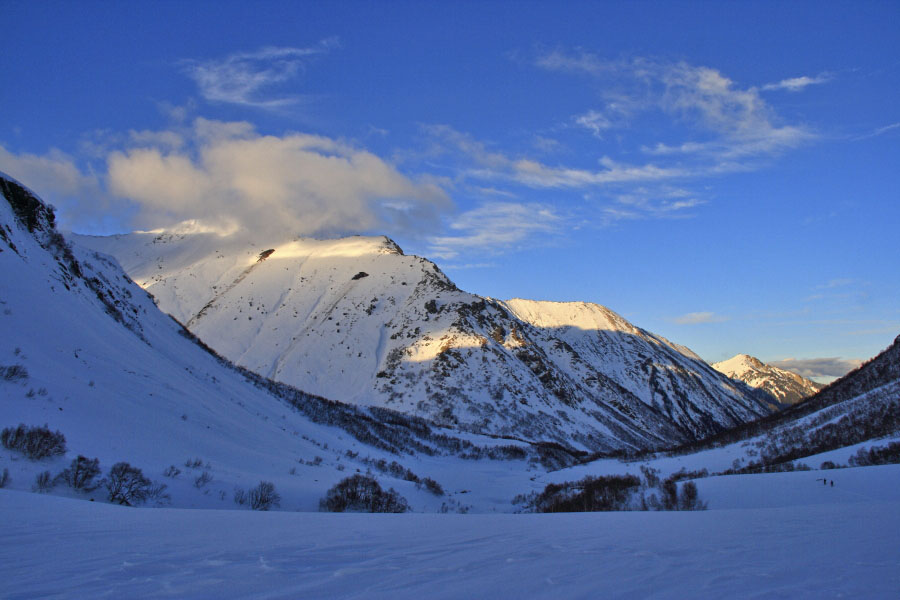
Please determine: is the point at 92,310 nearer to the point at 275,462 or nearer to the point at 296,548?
the point at 275,462

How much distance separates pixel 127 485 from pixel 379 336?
280 ft

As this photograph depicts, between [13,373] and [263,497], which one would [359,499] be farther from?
[13,373]

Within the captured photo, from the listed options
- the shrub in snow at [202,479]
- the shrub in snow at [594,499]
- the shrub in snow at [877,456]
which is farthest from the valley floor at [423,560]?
the shrub in snow at [877,456]

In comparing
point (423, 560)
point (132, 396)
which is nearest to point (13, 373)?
point (132, 396)

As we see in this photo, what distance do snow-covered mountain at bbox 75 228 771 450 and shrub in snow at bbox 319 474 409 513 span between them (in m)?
53.5

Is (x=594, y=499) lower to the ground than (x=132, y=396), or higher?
lower

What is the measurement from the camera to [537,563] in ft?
17.2

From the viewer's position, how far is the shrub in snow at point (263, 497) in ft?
56.9

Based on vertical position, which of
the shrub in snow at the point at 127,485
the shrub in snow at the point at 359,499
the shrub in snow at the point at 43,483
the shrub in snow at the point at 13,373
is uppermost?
the shrub in snow at the point at 13,373

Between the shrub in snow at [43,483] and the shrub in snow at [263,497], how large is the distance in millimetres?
6166

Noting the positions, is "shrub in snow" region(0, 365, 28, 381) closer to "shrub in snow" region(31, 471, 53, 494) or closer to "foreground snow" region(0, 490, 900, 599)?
"shrub in snow" region(31, 471, 53, 494)

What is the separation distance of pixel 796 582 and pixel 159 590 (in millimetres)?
4999

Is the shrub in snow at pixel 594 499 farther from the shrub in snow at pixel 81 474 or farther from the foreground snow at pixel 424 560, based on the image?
the shrub in snow at pixel 81 474

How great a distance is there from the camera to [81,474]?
1314cm
